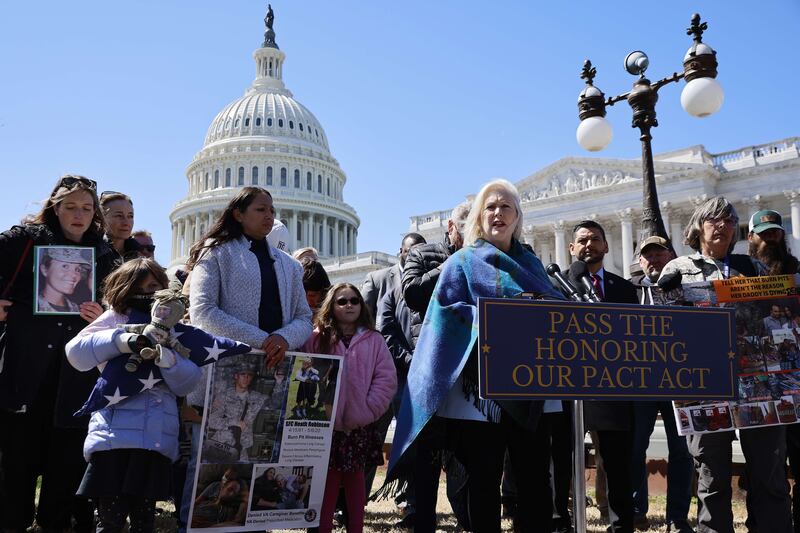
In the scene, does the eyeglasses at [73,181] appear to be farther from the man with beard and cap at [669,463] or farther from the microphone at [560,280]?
the man with beard and cap at [669,463]

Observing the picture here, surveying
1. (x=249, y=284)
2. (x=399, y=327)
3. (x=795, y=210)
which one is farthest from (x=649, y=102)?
(x=795, y=210)

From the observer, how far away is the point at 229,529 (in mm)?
4125

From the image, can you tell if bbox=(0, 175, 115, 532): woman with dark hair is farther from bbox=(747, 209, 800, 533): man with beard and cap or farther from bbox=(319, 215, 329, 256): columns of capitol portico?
bbox=(319, 215, 329, 256): columns of capitol portico

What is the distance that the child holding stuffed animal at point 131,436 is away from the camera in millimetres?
3926

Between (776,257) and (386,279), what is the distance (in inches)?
121

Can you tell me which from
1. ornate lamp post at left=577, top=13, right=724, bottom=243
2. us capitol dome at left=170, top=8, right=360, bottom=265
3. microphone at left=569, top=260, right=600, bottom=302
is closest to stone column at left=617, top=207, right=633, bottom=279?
us capitol dome at left=170, top=8, right=360, bottom=265

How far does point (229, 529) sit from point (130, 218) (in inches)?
111

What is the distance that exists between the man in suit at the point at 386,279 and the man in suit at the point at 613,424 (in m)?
1.57

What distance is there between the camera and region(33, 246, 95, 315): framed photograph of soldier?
4770mm

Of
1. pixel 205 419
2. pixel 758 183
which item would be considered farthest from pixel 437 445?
pixel 758 183

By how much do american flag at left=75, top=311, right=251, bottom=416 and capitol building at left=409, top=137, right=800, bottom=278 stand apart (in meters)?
41.8

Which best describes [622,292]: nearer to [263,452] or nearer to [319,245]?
[263,452]

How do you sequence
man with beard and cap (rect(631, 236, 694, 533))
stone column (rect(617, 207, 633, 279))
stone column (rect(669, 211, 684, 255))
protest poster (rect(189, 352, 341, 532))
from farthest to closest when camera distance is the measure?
stone column (rect(617, 207, 633, 279)) → stone column (rect(669, 211, 684, 255)) → man with beard and cap (rect(631, 236, 694, 533)) → protest poster (rect(189, 352, 341, 532))

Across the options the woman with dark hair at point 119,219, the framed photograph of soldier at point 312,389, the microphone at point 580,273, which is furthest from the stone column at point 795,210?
the framed photograph of soldier at point 312,389
